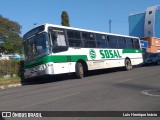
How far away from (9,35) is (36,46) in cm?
5960

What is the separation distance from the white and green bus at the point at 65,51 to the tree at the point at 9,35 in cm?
5360

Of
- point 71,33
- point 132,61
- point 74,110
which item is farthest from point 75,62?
point 74,110

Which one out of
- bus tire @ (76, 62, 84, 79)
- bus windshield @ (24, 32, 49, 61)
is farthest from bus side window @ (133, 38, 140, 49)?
bus windshield @ (24, 32, 49, 61)

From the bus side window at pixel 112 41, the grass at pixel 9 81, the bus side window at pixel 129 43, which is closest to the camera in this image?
the grass at pixel 9 81

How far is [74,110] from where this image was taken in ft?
28.1

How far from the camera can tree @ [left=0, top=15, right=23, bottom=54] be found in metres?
75.8

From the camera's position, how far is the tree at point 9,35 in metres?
75.8

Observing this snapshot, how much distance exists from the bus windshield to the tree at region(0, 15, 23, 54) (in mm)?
57063

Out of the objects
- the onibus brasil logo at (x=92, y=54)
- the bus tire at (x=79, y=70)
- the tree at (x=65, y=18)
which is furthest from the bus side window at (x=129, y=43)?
the tree at (x=65, y=18)

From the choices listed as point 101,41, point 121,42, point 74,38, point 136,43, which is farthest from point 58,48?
point 136,43

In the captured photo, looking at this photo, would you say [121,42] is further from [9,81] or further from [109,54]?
[9,81]

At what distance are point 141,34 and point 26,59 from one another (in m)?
67.3

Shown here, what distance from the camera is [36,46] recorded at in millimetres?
19469

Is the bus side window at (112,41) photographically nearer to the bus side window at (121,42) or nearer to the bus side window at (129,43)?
the bus side window at (121,42)
